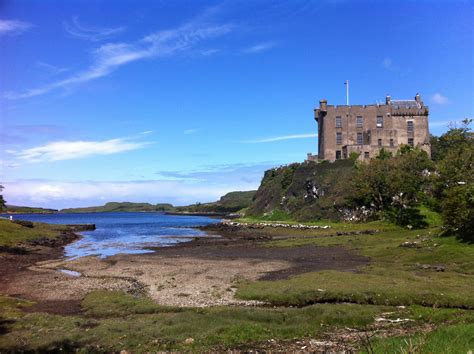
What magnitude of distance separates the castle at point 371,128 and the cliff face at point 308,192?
18.0ft

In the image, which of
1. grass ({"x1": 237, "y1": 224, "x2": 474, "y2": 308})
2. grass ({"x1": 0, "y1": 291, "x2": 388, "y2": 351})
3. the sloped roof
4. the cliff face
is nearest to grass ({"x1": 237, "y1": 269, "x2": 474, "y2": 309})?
grass ({"x1": 237, "y1": 224, "x2": 474, "y2": 308})

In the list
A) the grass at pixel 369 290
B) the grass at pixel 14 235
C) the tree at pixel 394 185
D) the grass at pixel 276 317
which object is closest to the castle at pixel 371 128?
the tree at pixel 394 185

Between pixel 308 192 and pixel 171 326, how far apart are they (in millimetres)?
89869

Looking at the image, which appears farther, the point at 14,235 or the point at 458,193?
the point at 14,235

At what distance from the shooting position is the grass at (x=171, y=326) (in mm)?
18672

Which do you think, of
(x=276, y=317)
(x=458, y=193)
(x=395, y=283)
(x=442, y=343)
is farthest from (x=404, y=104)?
(x=442, y=343)

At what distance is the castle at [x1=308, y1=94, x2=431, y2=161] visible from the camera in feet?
339

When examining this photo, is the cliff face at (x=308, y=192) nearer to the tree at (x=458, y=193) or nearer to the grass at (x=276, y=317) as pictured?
the tree at (x=458, y=193)

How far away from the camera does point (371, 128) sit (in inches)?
4183

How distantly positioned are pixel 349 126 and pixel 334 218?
89.7 feet

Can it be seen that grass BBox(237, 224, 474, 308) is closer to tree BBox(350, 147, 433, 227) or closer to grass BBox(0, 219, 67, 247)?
tree BBox(350, 147, 433, 227)

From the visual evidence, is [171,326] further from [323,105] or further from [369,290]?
[323,105]

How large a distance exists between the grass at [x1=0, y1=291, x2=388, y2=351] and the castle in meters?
85.0

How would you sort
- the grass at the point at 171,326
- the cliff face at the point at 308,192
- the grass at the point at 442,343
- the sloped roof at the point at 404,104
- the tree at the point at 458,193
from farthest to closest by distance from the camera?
1. the sloped roof at the point at 404,104
2. the cliff face at the point at 308,192
3. the tree at the point at 458,193
4. the grass at the point at 171,326
5. the grass at the point at 442,343
